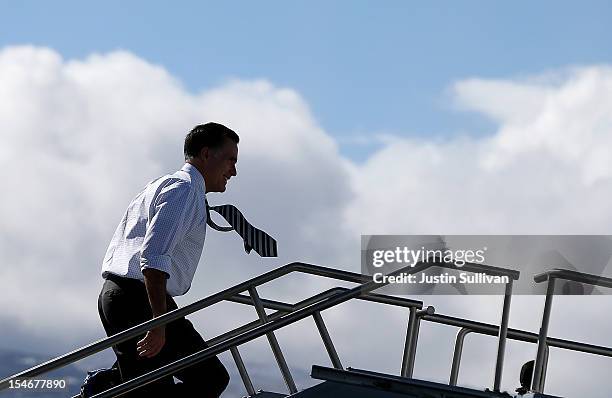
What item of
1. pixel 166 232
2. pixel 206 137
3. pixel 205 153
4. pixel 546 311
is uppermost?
pixel 206 137

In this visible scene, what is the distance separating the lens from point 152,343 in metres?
6.10

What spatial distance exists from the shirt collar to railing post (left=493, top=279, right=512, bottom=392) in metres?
1.92

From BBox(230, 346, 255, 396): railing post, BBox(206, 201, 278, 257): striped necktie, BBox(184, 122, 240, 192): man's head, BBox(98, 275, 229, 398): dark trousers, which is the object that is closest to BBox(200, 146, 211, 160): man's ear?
BBox(184, 122, 240, 192): man's head

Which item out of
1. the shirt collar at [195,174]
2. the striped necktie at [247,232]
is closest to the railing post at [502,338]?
the striped necktie at [247,232]

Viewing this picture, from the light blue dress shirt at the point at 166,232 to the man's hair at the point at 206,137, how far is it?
0.15m

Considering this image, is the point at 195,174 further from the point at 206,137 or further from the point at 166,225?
the point at 166,225

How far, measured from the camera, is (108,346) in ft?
20.4

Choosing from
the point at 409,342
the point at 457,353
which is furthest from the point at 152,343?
the point at 457,353

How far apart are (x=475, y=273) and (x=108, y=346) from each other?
2298 millimetres

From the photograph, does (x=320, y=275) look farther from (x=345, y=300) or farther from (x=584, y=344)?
(x=584, y=344)

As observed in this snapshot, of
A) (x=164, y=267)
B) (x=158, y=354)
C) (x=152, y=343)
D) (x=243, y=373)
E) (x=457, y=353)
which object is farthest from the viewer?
(x=457, y=353)

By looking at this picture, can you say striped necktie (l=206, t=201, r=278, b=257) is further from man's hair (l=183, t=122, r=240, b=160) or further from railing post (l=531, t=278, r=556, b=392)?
railing post (l=531, t=278, r=556, b=392)

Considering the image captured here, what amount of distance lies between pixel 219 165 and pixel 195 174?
0.22 m

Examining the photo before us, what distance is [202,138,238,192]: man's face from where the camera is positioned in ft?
21.5
